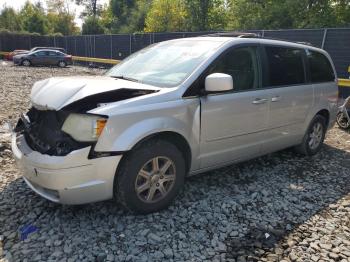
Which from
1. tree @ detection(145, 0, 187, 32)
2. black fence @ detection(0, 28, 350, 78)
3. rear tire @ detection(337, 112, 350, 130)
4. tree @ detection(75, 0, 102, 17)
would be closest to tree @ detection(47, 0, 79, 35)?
tree @ detection(75, 0, 102, 17)

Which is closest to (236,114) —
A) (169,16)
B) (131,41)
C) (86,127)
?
(86,127)

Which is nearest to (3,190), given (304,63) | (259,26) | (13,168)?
(13,168)

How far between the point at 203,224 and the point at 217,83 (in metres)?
1.43

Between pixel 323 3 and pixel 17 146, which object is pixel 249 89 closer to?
pixel 17 146

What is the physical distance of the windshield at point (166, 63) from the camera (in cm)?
390

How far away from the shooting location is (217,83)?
369 cm

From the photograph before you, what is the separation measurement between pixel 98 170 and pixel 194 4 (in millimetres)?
34621

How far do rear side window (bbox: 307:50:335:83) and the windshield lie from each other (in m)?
2.04

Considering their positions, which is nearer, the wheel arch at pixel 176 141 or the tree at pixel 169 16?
the wheel arch at pixel 176 141

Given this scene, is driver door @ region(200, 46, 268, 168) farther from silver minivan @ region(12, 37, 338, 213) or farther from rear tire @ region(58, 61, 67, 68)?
rear tire @ region(58, 61, 67, 68)

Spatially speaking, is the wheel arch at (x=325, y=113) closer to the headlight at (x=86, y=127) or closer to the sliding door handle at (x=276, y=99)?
the sliding door handle at (x=276, y=99)

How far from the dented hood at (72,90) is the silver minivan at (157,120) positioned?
0.04ft

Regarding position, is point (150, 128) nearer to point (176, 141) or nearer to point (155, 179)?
point (176, 141)

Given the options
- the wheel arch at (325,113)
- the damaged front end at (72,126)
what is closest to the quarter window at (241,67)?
the damaged front end at (72,126)
